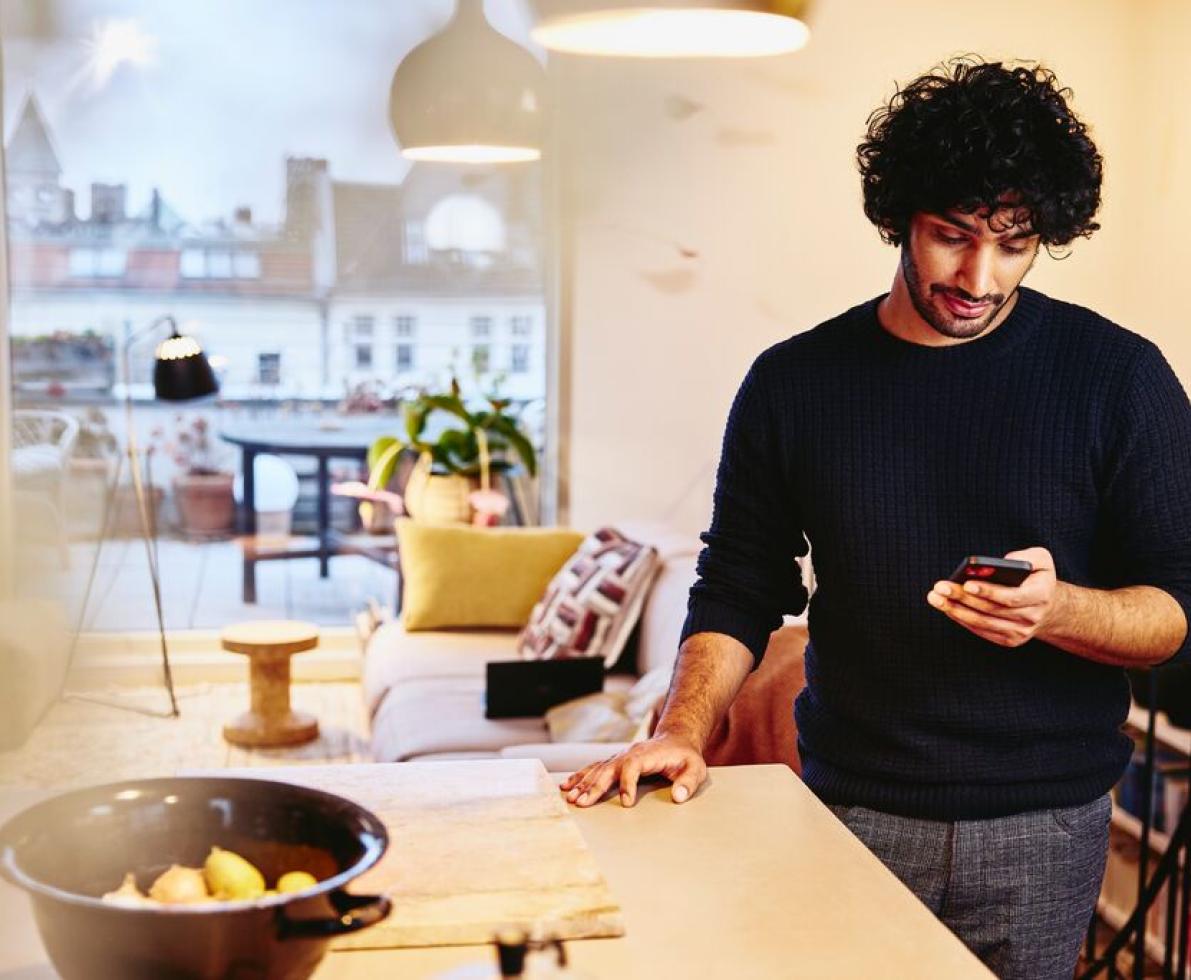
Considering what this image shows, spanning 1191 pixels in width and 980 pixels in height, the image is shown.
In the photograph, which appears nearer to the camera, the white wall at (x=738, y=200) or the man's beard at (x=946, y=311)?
the man's beard at (x=946, y=311)

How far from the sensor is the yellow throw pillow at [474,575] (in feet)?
13.0

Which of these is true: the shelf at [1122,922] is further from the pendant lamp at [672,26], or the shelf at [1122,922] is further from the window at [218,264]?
the window at [218,264]

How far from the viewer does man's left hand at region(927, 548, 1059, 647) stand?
44.9 inches

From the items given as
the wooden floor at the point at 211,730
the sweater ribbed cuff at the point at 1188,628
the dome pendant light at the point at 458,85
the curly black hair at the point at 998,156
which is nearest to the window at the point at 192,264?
the wooden floor at the point at 211,730

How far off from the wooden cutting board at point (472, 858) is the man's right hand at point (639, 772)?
44mm

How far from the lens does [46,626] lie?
3.63 feet

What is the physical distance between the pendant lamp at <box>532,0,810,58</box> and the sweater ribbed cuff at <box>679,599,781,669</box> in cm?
55

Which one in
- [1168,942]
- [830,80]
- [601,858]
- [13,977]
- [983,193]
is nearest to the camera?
[13,977]

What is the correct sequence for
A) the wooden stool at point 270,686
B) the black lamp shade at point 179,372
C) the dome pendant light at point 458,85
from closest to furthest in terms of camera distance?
the dome pendant light at point 458,85 < the wooden stool at point 270,686 < the black lamp shade at point 179,372

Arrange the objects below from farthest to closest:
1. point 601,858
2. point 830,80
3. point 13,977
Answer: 1. point 830,80
2. point 601,858
3. point 13,977

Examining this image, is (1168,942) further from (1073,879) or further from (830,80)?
(830,80)

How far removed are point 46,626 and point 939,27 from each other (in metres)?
3.74

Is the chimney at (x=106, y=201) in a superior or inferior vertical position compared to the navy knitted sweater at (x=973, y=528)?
superior

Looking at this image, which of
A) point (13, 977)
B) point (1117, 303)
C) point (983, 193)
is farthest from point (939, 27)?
point (13, 977)
